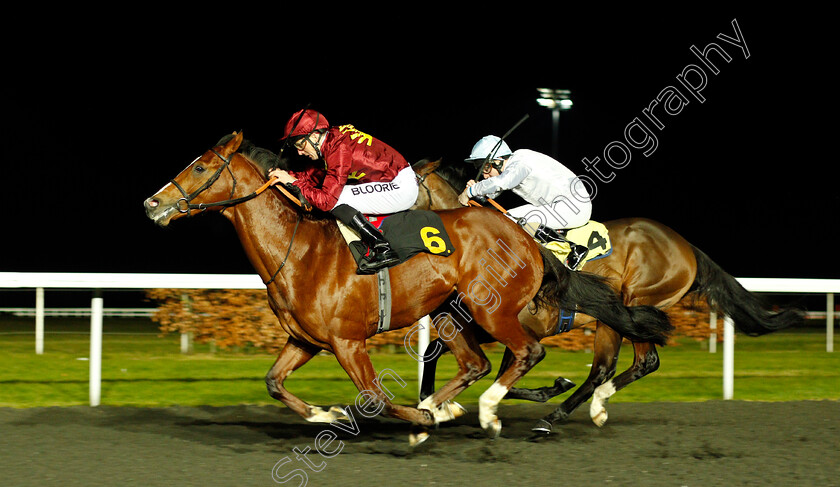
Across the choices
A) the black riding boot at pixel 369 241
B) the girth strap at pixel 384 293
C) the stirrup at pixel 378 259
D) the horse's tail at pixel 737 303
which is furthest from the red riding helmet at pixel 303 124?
the horse's tail at pixel 737 303

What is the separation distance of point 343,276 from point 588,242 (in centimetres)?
181

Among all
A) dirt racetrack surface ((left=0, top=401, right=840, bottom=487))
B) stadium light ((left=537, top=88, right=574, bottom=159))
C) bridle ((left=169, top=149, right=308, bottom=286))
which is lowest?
dirt racetrack surface ((left=0, top=401, right=840, bottom=487))

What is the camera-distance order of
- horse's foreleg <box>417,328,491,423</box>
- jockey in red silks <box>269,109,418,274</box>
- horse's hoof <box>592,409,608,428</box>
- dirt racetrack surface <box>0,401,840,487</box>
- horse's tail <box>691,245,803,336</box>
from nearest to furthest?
dirt racetrack surface <box>0,401,840,487</box> < jockey in red silks <box>269,109,418,274</box> < horse's foreleg <box>417,328,491,423</box> < horse's hoof <box>592,409,608,428</box> < horse's tail <box>691,245,803,336</box>

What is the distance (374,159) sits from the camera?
425cm

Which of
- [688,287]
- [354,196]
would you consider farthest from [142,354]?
[688,287]

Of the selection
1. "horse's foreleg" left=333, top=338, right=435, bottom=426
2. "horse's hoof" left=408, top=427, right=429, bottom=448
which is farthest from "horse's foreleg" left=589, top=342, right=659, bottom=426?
"horse's foreleg" left=333, top=338, right=435, bottom=426

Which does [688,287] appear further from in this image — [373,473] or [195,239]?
[195,239]

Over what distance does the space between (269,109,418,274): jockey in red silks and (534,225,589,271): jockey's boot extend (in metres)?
1.03

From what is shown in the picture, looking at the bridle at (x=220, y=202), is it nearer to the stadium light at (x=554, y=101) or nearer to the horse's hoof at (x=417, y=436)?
the horse's hoof at (x=417, y=436)

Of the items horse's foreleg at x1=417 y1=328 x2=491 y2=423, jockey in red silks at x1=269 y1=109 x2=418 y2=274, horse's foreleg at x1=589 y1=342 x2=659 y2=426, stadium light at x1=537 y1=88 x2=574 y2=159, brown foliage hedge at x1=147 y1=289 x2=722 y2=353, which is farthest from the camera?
stadium light at x1=537 y1=88 x2=574 y2=159

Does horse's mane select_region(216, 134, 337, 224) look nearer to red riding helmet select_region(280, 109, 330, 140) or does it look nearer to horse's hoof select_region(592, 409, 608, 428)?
red riding helmet select_region(280, 109, 330, 140)

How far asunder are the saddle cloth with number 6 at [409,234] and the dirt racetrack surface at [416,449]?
103 cm

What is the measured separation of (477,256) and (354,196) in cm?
75

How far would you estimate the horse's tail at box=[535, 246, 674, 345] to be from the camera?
4.62m
